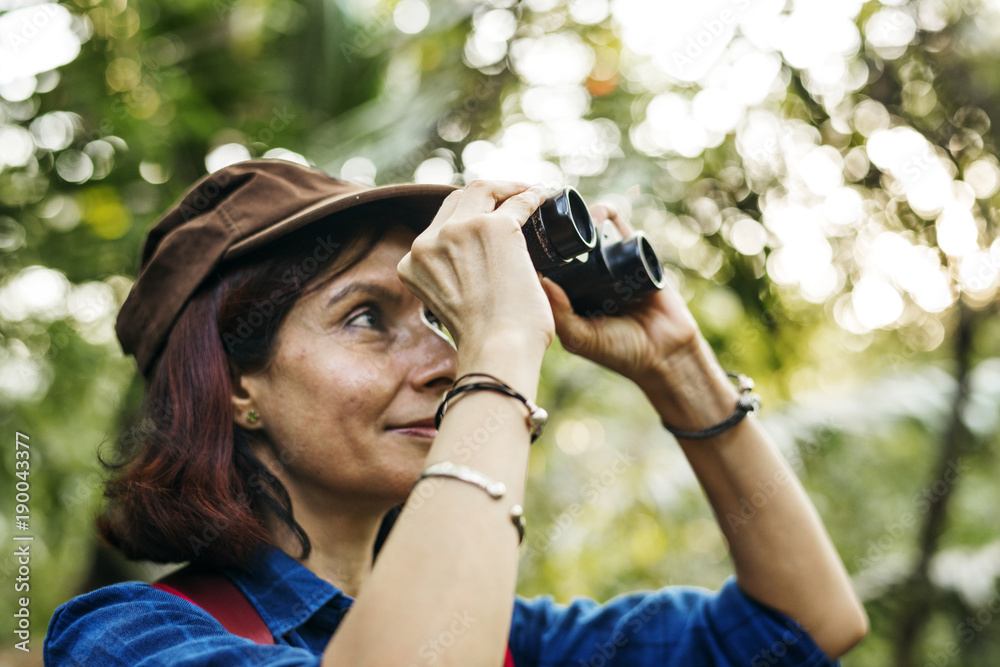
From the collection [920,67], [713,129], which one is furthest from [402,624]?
[920,67]

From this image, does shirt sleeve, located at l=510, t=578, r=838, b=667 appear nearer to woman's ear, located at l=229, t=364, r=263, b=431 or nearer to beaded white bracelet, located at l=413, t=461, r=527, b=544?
woman's ear, located at l=229, t=364, r=263, b=431

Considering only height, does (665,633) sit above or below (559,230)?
below

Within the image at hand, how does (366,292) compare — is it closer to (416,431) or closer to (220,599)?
(416,431)

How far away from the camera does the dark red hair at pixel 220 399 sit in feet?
4.42

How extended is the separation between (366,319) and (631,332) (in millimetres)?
610

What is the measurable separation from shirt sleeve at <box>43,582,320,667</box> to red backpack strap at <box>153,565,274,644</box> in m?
0.07

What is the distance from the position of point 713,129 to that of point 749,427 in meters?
1.50

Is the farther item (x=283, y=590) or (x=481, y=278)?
(x=283, y=590)

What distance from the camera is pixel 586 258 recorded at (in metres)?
1.46

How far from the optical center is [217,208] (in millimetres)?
1423

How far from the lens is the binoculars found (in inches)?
46.9
